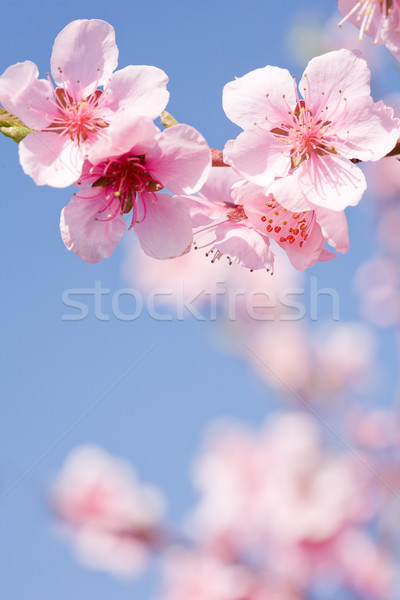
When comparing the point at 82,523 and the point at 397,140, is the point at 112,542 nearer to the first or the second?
the point at 82,523

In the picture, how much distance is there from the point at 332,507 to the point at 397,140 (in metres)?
2.24

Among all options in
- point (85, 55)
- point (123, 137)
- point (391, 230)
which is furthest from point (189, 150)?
point (391, 230)

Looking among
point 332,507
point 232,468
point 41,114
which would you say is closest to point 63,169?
point 41,114

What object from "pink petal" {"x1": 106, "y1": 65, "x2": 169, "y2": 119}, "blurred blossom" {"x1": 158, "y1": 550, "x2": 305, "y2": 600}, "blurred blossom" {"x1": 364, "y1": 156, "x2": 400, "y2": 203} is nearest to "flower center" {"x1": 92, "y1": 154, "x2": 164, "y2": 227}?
"pink petal" {"x1": 106, "y1": 65, "x2": 169, "y2": 119}

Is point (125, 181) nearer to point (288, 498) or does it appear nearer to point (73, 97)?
point (73, 97)

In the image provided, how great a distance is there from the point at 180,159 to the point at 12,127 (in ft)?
1.24

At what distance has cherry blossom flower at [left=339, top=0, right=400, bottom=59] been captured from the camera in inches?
57.1

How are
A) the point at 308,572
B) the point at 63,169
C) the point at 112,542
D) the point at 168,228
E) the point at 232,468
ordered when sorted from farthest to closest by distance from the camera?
the point at 232,468, the point at 112,542, the point at 308,572, the point at 168,228, the point at 63,169

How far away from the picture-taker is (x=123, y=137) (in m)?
1.33

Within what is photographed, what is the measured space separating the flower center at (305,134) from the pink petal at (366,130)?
31 millimetres

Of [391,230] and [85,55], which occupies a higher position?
[85,55]

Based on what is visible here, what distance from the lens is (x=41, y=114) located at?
145 centimetres

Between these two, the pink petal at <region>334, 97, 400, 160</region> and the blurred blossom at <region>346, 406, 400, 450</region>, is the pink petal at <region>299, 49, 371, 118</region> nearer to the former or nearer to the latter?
the pink petal at <region>334, 97, 400, 160</region>

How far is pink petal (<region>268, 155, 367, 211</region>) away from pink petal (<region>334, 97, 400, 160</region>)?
0.04m
